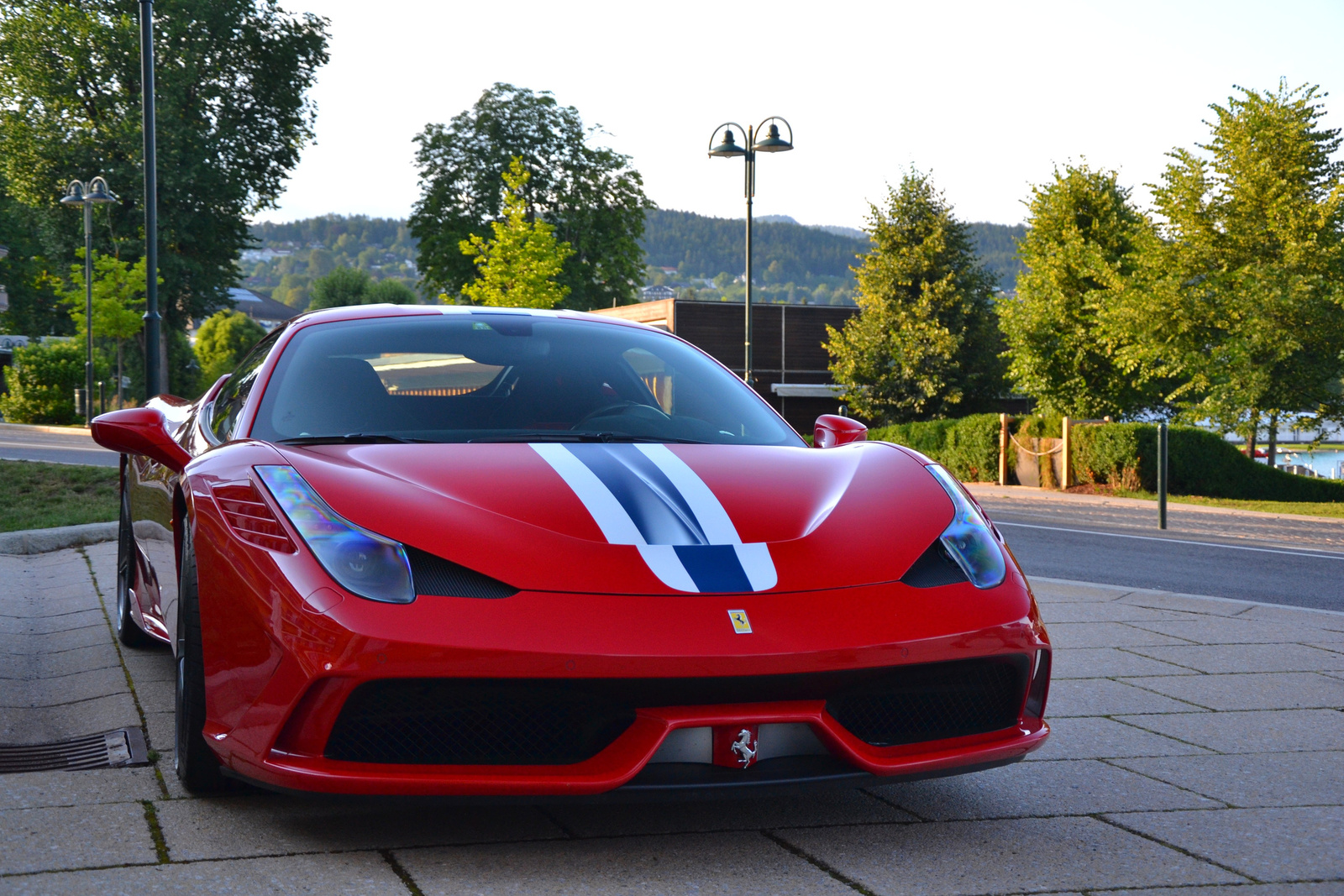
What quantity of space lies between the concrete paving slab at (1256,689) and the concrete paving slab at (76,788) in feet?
11.6

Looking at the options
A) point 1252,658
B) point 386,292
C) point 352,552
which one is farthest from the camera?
point 386,292

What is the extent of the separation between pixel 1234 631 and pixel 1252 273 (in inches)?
807

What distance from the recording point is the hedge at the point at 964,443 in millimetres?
26875

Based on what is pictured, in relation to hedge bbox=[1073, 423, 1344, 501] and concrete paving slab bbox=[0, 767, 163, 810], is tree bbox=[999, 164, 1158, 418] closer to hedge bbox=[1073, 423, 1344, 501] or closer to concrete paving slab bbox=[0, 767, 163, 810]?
hedge bbox=[1073, 423, 1344, 501]

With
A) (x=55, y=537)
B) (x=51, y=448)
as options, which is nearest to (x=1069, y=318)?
(x=51, y=448)

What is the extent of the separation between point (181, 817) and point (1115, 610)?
5.37m

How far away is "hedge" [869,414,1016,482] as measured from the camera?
26.9m

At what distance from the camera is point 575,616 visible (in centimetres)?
254

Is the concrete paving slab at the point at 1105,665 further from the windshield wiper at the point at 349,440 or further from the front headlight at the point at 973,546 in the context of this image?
the windshield wiper at the point at 349,440

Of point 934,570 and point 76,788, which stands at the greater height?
point 934,570

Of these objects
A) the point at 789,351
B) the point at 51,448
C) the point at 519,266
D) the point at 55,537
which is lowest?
the point at 51,448

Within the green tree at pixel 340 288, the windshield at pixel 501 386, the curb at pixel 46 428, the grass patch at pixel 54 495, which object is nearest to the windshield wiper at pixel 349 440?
the windshield at pixel 501 386

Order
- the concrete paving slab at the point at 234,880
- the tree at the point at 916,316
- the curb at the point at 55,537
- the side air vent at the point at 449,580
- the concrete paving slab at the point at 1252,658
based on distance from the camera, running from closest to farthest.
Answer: the concrete paving slab at the point at 234,880, the side air vent at the point at 449,580, the concrete paving slab at the point at 1252,658, the curb at the point at 55,537, the tree at the point at 916,316

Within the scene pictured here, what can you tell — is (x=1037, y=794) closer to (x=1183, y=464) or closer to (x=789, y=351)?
(x=1183, y=464)
